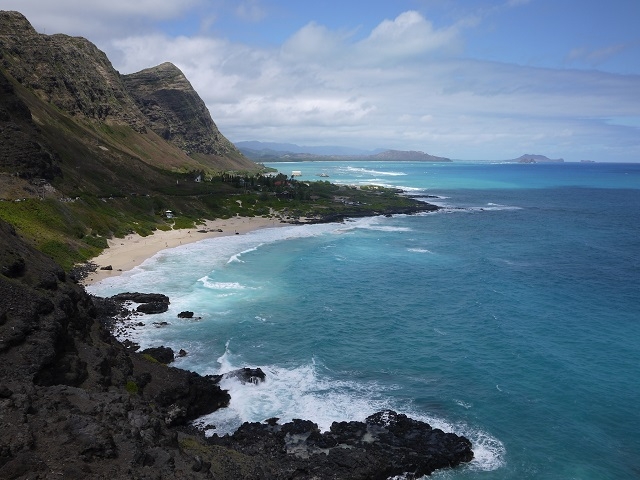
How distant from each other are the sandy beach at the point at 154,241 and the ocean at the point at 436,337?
2.61m

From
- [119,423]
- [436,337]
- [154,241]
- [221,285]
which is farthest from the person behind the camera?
[154,241]

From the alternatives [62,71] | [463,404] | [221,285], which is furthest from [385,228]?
[62,71]

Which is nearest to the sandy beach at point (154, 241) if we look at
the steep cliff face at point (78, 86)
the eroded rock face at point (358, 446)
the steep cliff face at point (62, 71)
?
the eroded rock face at point (358, 446)

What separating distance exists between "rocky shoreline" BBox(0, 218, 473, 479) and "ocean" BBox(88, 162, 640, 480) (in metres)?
1.96

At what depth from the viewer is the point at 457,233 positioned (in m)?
102

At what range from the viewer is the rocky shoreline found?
17.6m

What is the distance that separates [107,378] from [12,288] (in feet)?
22.6

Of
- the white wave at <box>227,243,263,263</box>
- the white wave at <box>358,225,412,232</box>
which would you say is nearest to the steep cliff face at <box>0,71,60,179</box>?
the white wave at <box>227,243,263,263</box>

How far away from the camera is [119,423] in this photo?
19.9m

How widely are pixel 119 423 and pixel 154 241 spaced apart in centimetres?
6418

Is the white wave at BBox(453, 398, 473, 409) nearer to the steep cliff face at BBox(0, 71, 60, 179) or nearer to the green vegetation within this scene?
the green vegetation

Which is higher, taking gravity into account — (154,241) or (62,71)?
(62,71)

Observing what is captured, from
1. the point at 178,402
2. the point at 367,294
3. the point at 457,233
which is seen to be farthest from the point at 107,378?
the point at 457,233

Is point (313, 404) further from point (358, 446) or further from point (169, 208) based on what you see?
point (169, 208)
